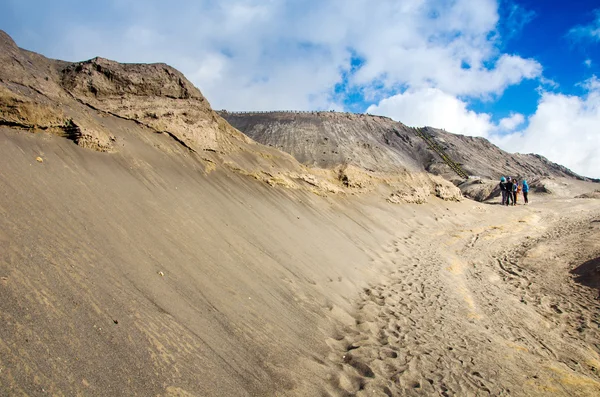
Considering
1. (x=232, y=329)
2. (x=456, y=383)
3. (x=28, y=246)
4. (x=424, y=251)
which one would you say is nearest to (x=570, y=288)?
(x=424, y=251)

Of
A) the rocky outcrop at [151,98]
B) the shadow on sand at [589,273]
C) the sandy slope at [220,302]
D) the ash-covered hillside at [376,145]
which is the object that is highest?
the ash-covered hillside at [376,145]

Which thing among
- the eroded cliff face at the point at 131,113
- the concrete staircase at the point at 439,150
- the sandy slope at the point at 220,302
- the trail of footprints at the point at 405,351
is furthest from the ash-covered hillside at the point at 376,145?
the trail of footprints at the point at 405,351

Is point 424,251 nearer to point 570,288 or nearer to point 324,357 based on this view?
point 570,288

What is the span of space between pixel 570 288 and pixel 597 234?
5.33 m

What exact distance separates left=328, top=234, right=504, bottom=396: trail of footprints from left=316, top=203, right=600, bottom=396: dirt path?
0.04 ft

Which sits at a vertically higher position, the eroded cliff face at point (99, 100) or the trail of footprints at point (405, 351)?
the eroded cliff face at point (99, 100)

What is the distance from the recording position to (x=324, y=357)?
4027 millimetres

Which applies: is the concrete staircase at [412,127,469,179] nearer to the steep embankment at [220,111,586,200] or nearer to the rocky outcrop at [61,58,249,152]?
the steep embankment at [220,111,586,200]

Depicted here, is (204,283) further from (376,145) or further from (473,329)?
(376,145)

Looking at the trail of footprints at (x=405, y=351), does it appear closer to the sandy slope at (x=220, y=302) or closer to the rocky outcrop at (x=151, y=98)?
the sandy slope at (x=220, y=302)

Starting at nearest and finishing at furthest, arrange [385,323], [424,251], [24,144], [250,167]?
1. [24,144]
2. [385,323]
3. [250,167]
4. [424,251]

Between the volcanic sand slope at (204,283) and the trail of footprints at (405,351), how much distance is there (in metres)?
0.02

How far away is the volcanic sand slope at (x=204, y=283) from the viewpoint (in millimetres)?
2850

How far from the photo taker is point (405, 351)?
14.7 feet
